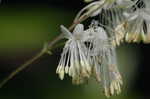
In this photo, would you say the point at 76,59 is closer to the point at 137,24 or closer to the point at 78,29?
the point at 78,29

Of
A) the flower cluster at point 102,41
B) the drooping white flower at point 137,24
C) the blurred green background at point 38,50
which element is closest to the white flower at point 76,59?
the flower cluster at point 102,41

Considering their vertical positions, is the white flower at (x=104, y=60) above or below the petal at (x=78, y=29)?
below

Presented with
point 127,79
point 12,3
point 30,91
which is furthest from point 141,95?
point 12,3

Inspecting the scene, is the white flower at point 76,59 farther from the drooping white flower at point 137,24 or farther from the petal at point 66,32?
the drooping white flower at point 137,24

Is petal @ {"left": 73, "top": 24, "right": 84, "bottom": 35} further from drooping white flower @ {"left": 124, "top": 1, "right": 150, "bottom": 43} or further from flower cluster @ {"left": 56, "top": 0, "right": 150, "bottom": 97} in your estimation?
drooping white flower @ {"left": 124, "top": 1, "right": 150, "bottom": 43}

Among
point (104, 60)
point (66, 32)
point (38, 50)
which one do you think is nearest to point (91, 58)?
point (104, 60)

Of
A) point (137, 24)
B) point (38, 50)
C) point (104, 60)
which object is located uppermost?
point (38, 50)

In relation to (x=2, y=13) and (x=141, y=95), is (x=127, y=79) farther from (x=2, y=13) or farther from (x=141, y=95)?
(x=2, y=13)
